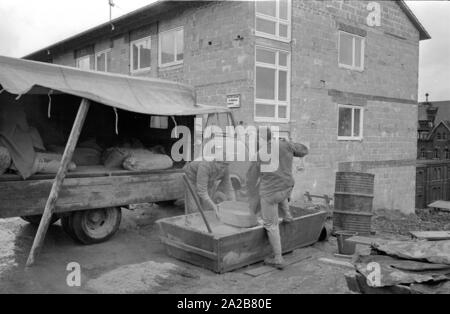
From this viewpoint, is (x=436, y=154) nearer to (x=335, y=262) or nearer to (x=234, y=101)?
(x=234, y=101)

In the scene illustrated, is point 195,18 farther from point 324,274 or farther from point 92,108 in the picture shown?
point 324,274

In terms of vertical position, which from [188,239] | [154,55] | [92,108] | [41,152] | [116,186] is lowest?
[188,239]

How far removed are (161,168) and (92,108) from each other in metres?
2.68

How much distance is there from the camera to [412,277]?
4117mm

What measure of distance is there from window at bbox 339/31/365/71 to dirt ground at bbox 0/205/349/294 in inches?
334

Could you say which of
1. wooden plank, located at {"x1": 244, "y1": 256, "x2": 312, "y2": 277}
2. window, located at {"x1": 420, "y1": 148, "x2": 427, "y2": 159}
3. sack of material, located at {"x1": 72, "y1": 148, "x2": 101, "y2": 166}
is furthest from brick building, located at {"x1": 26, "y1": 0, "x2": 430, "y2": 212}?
window, located at {"x1": 420, "y1": 148, "x2": 427, "y2": 159}

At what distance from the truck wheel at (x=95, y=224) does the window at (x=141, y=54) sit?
9010mm

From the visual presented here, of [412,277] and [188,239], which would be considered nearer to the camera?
[412,277]

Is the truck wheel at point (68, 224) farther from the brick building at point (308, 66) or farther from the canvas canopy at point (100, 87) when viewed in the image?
the brick building at point (308, 66)

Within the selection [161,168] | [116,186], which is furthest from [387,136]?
[116,186]

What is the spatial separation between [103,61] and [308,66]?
30.2ft

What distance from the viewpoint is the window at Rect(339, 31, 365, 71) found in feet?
45.5

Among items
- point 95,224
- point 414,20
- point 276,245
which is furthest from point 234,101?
point 414,20

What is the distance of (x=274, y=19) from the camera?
11.8 m
